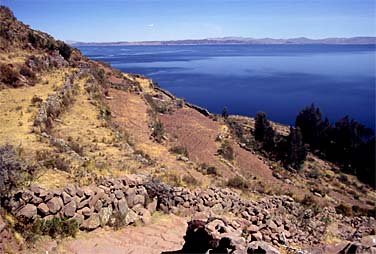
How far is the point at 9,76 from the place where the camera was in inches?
835

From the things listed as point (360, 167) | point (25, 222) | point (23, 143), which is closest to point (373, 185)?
point (360, 167)

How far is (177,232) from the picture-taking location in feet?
30.5

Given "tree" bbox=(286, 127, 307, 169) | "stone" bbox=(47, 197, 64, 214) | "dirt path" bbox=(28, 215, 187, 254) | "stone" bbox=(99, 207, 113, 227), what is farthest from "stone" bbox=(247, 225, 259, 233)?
"tree" bbox=(286, 127, 307, 169)

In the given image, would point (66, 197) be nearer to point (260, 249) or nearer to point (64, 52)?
point (260, 249)

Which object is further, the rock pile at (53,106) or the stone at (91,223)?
the rock pile at (53,106)

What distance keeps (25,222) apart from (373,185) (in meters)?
32.8

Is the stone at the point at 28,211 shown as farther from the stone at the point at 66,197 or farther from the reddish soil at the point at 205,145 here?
the reddish soil at the point at 205,145

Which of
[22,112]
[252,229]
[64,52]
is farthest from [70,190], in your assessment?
[64,52]

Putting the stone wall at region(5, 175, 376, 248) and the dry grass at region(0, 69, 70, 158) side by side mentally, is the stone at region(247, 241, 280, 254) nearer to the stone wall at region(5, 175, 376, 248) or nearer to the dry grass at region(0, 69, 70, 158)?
the stone wall at region(5, 175, 376, 248)

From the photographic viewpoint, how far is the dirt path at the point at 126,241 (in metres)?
7.43

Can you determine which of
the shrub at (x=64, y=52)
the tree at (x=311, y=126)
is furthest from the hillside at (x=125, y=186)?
the tree at (x=311, y=126)

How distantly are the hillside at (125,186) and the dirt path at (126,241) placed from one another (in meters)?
0.03

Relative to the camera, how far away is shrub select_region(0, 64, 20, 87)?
21.0 meters

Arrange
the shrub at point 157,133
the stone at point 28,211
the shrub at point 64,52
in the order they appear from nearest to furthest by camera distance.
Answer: the stone at point 28,211 < the shrub at point 157,133 < the shrub at point 64,52
